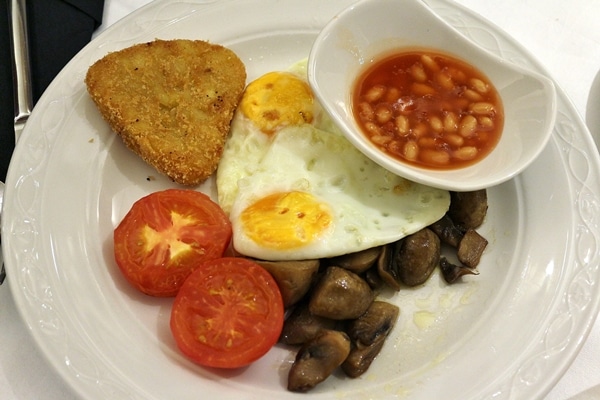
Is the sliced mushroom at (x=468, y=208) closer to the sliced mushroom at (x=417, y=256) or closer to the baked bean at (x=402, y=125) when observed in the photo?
the sliced mushroom at (x=417, y=256)

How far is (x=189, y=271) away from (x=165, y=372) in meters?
0.43

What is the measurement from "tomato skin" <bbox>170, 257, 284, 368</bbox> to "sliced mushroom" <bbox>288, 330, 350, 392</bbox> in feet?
0.48

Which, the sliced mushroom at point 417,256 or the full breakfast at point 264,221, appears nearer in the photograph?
the full breakfast at point 264,221

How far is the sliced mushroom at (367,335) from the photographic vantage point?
7.24 ft

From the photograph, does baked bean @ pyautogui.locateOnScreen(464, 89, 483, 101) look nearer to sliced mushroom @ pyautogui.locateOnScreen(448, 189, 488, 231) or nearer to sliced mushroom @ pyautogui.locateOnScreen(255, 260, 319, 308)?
sliced mushroom @ pyautogui.locateOnScreen(448, 189, 488, 231)

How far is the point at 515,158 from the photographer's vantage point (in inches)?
94.1

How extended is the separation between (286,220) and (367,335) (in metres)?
0.60

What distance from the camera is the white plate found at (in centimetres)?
211

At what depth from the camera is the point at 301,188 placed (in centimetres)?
246

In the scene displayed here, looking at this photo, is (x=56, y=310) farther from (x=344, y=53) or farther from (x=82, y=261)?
(x=344, y=53)

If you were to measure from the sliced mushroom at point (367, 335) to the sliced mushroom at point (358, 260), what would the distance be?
7.0 inches

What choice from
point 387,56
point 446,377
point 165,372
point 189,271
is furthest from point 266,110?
point 446,377

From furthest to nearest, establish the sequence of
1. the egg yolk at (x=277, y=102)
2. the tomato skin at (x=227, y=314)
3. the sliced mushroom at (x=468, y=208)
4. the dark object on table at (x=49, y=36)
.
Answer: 1. the dark object on table at (x=49, y=36)
2. the egg yolk at (x=277, y=102)
3. the sliced mushroom at (x=468, y=208)
4. the tomato skin at (x=227, y=314)

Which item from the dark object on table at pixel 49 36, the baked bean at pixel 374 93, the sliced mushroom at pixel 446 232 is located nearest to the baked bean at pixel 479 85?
the baked bean at pixel 374 93
